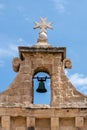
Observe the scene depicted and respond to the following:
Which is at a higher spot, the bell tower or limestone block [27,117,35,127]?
the bell tower

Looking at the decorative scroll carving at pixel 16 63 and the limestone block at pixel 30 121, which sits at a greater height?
the decorative scroll carving at pixel 16 63

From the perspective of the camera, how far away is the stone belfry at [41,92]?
14.9m

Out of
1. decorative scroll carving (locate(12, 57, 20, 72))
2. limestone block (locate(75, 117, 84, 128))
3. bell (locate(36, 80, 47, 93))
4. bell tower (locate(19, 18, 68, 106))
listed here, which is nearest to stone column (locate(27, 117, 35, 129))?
bell tower (locate(19, 18, 68, 106))

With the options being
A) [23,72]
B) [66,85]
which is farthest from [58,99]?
[23,72]

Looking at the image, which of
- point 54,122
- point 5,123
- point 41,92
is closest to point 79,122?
point 54,122

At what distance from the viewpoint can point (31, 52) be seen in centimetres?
1602

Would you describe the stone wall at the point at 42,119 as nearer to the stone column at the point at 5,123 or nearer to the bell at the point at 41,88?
the stone column at the point at 5,123

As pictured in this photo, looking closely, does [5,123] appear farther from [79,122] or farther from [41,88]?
[79,122]

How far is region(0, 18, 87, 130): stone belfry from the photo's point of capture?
49.0 feet

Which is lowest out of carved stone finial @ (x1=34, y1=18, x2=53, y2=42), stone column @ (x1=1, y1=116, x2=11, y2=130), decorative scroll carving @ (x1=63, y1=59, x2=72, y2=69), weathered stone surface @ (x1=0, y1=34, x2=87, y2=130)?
stone column @ (x1=1, y1=116, x2=11, y2=130)

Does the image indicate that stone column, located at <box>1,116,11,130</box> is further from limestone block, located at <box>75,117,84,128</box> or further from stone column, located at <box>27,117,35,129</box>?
limestone block, located at <box>75,117,84,128</box>

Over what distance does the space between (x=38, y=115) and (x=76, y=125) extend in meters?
1.28

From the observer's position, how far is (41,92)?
16.5 m

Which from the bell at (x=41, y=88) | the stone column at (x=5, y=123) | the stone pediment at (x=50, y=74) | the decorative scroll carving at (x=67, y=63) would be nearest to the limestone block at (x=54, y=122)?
the stone pediment at (x=50, y=74)
